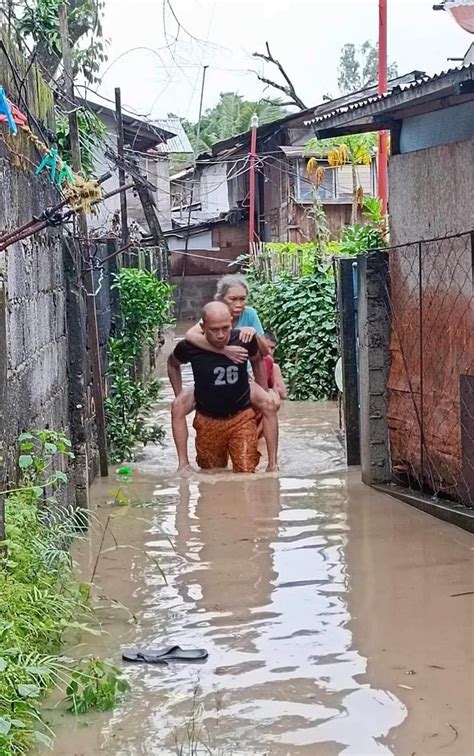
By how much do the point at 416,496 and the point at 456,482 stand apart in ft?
1.47

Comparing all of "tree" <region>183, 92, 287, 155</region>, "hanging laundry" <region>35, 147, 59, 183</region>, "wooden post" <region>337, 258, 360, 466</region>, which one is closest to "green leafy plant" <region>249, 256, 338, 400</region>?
"wooden post" <region>337, 258, 360, 466</region>

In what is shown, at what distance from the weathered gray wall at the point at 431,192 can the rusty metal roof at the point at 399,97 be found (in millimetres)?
415

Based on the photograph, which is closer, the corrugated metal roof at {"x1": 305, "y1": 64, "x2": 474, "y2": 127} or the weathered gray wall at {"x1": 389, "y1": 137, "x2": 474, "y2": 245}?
the corrugated metal roof at {"x1": 305, "y1": 64, "x2": 474, "y2": 127}

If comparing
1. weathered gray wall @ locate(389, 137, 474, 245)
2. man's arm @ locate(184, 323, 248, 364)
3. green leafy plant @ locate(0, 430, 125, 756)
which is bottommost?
green leafy plant @ locate(0, 430, 125, 756)

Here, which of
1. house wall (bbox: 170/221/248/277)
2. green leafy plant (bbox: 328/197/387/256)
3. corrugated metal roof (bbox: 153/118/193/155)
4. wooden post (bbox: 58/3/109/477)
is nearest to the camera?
wooden post (bbox: 58/3/109/477)

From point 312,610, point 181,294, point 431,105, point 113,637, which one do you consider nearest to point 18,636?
point 113,637

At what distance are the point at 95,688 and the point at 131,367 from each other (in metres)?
8.25

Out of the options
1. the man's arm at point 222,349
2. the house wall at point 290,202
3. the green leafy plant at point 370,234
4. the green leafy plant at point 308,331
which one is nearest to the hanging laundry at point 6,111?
the man's arm at point 222,349

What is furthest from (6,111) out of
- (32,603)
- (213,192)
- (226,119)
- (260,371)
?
(226,119)

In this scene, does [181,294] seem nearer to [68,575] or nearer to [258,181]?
[258,181]

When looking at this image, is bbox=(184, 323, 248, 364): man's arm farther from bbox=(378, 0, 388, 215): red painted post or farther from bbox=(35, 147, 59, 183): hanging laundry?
bbox=(378, 0, 388, 215): red painted post

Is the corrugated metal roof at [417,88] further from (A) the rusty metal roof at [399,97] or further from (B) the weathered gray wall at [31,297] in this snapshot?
(B) the weathered gray wall at [31,297]

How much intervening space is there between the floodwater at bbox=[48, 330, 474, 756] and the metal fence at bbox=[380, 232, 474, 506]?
388 mm

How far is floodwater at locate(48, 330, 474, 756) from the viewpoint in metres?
3.77
